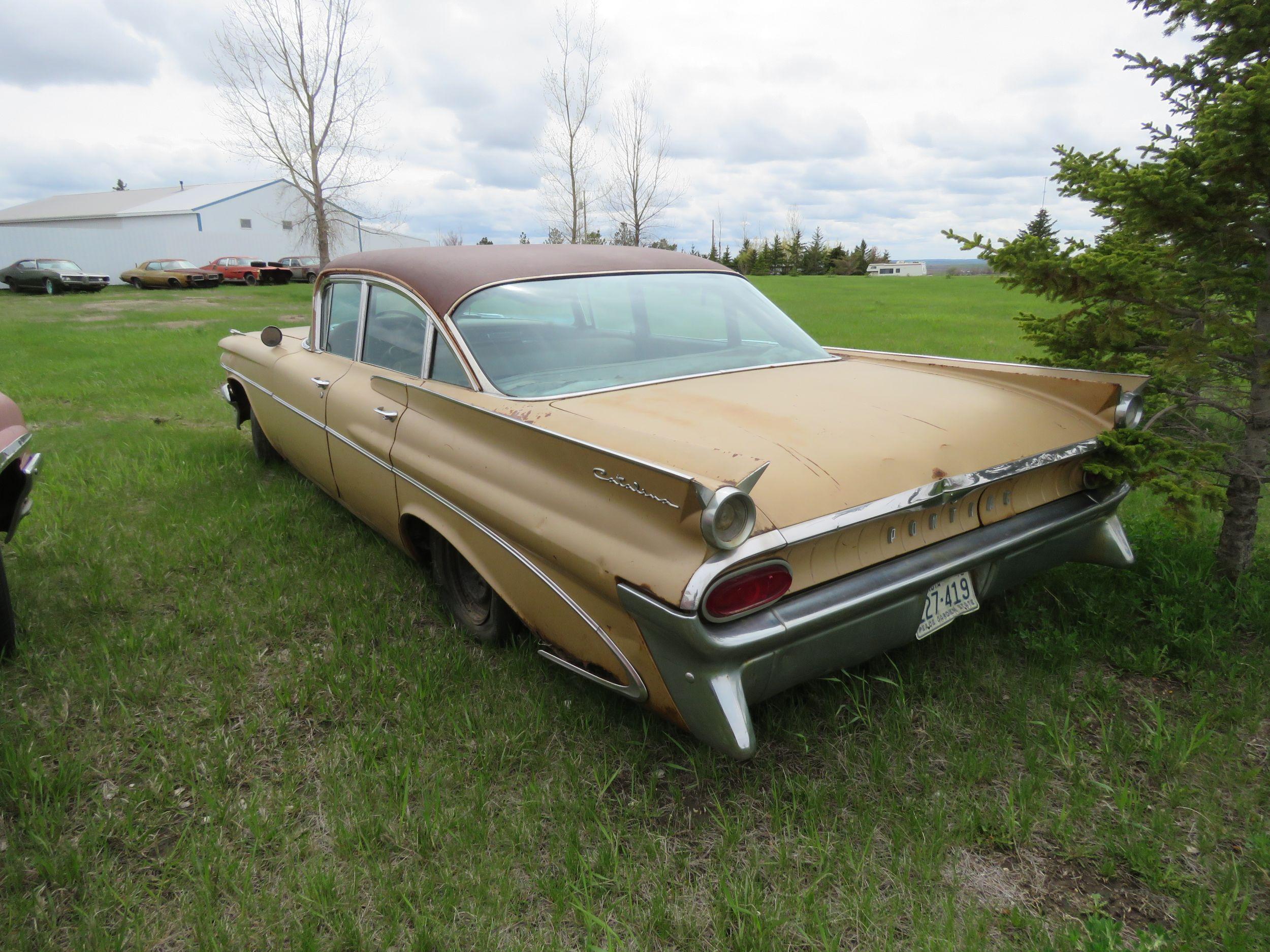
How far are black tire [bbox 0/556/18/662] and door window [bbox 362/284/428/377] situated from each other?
5.31ft

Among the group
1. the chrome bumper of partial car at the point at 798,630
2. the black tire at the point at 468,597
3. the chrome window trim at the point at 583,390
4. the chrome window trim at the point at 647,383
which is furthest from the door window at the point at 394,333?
the chrome bumper of partial car at the point at 798,630

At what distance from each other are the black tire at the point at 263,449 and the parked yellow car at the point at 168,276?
2498 centimetres

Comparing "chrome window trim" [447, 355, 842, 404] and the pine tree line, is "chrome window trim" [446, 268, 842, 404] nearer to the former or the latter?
"chrome window trim" [447, 355, 842, 404]

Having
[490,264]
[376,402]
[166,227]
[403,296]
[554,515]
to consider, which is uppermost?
[166,227]

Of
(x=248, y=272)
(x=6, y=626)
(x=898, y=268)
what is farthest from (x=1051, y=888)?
(x=898, y=268)

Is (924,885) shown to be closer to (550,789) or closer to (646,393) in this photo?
(550,789)

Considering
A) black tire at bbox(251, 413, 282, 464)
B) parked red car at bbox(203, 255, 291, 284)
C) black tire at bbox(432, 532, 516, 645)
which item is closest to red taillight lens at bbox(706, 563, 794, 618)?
black tire at bbox(432, 532, 516, 645)

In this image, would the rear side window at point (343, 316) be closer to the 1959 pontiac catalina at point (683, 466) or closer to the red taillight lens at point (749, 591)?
the 1959 pontiac catalina at point (683, 466)

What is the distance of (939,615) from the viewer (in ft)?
7.78

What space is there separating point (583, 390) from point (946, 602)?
1.39 meters

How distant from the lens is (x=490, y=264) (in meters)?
3.37

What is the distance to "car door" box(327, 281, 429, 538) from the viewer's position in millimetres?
3221

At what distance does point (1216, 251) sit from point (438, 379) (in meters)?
3.07

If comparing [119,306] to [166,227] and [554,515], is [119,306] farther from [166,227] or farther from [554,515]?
[554,515]
